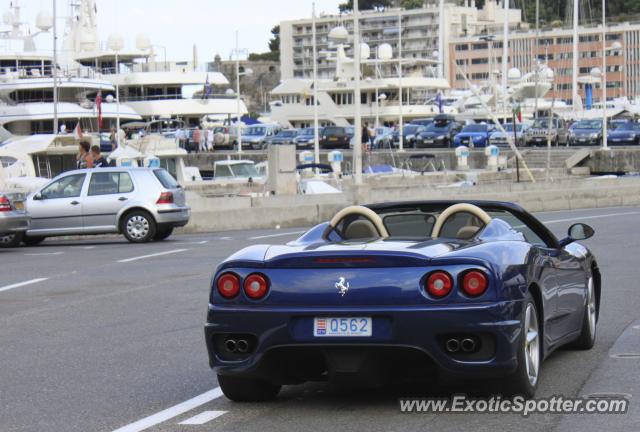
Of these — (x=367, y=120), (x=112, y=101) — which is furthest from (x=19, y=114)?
(x=367, y=120)

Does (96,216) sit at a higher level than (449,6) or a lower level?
lower

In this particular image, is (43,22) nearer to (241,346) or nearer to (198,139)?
(198,139)

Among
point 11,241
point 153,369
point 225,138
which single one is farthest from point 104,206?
point 225,138

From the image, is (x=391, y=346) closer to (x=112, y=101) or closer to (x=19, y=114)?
(x=19, y=114)

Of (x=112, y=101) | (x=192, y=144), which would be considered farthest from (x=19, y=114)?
(x=192, y=144)

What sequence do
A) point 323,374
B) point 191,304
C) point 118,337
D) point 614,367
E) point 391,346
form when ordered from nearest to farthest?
point 391,346 < point 323,374 < point 614,367 < point 118,337 < point 191,304

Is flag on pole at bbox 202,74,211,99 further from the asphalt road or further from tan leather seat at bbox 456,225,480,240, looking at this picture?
tan leather seat at bbox 456,225,480,240

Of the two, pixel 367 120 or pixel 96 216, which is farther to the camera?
pixel 367 120

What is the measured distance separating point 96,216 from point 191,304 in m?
13.0

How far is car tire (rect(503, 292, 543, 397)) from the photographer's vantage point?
762 centimetres

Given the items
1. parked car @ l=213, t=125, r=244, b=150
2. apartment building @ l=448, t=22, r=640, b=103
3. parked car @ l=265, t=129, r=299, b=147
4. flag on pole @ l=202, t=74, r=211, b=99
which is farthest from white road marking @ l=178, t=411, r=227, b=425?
apartment building @ l=448, t=22, r=640, b=103

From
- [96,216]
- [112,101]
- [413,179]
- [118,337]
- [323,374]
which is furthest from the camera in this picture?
[112,101]

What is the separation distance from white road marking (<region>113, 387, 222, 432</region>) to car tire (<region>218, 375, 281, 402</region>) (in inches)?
8.6

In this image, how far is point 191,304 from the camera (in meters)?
14.3
